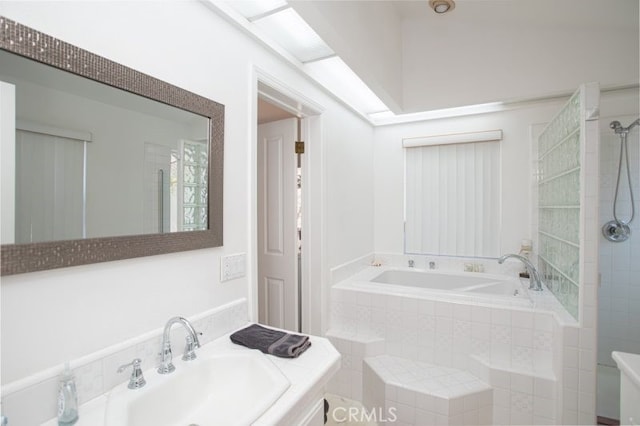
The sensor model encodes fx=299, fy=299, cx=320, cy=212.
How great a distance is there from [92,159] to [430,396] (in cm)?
216

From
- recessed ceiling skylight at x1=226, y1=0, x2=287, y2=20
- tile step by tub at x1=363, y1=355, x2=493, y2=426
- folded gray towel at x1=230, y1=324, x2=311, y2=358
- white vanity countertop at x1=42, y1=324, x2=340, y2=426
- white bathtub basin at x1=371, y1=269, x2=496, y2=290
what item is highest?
recessed ceiling skylight at x1=226, y1=0, x2=287, y2=20

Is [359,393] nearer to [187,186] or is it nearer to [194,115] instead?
[187,186]

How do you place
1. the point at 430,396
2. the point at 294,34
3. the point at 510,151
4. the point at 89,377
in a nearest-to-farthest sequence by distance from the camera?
the point at 89,377
the point at 294,34
the point at 430,396
the point at 510,151

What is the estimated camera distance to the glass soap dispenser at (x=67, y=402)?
31.4 inches

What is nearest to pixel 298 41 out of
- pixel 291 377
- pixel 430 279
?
pixel 291 377

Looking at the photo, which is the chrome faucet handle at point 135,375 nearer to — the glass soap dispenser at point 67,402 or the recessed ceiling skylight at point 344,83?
the glass soap dispenser at point 67,402

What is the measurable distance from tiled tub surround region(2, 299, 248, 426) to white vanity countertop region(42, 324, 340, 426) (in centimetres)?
3

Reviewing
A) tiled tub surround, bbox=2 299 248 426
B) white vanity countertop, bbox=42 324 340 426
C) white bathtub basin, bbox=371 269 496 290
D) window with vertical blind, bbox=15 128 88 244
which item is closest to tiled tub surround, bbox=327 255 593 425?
white bathtub basin, bbox=371 269 496 290

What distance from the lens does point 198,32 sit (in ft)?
4.21

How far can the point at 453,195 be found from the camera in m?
3.18

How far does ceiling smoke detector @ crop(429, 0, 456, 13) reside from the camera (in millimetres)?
2234

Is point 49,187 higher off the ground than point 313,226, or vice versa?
point 49,187

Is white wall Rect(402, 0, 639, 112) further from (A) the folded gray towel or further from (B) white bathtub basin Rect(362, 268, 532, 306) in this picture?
(A) the folded gray towel

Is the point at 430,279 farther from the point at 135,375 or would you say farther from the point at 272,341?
the point at 135,375
